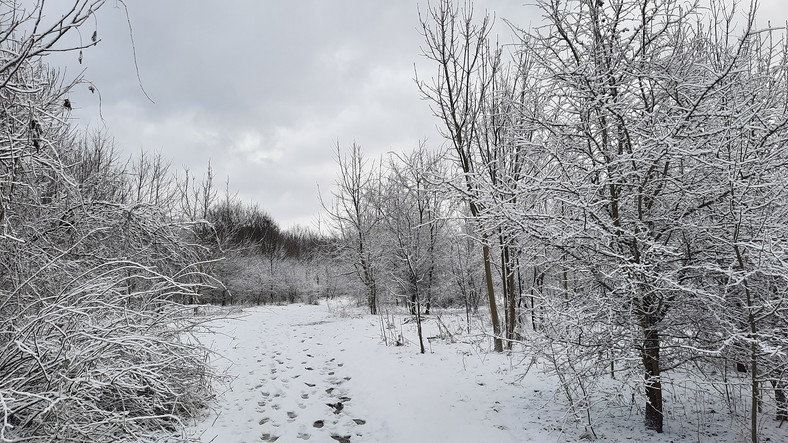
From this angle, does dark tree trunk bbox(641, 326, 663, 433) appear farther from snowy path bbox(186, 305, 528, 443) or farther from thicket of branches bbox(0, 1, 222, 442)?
thicket of branches bbox(0, 1, 222, 442)

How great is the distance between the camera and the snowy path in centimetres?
454

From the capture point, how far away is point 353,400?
18.9 feet

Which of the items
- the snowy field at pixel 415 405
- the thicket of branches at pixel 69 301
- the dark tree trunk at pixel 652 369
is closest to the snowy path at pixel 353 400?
the snowy field at pixel 415 405

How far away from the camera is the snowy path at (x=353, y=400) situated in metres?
4.54

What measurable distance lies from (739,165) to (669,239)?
110 cm

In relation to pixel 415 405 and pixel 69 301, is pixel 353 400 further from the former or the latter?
pixel 69 301

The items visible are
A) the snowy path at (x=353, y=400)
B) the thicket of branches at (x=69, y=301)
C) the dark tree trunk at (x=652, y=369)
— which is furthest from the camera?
the snowy path at (x=353, y=400)

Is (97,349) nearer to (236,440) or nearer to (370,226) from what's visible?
(236,440)

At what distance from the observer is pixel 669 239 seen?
3.92 metres

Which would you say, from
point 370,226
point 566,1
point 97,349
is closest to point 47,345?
point 97,349

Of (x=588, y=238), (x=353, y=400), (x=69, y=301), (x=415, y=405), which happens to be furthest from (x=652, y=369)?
(x=69, y=301)

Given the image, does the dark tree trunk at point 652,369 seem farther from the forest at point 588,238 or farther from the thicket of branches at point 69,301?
the thicket of branches at point 69,301

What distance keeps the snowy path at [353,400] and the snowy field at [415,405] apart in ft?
0.05

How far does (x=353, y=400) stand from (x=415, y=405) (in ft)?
3.28
